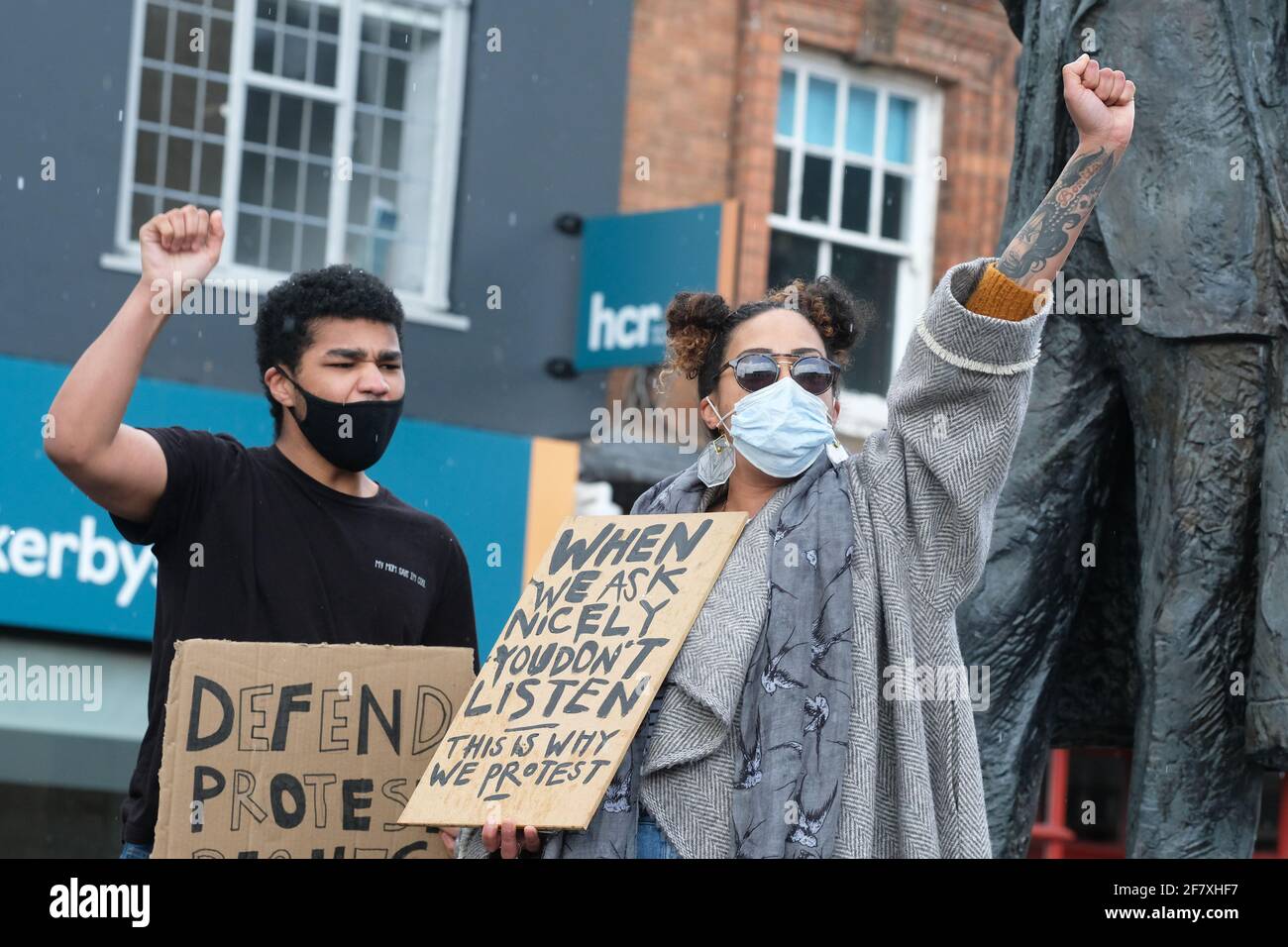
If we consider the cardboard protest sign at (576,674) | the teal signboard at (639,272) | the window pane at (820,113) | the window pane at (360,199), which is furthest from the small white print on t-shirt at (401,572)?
the window pane at (820,113)

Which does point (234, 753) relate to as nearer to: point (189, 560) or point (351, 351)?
point (189, 560)

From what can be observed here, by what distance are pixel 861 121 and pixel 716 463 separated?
36.4 ft

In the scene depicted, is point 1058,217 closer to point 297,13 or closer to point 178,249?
point 178,249

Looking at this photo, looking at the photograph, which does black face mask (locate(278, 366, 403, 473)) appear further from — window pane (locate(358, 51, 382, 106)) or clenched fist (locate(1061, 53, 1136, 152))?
window pane (locate(358, 51, 382, 106))

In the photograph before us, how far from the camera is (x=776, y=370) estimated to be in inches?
159

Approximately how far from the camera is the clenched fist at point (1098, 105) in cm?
387

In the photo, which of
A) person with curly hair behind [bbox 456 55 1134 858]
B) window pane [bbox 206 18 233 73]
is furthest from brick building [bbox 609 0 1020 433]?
person with curly hair behind [bbox 456 55 1134 858]

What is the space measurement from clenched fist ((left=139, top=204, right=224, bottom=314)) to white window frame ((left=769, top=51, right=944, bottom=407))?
10.3 metres

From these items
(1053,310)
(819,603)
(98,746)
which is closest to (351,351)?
(819,603)

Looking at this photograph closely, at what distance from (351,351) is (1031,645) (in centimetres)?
169

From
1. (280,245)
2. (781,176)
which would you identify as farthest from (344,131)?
(781,176)

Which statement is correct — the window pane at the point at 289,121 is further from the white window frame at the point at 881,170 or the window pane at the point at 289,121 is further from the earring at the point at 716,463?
the earring at the point at 716,463

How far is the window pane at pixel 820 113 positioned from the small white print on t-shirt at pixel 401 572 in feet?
34.8

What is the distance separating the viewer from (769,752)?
3.69 m
